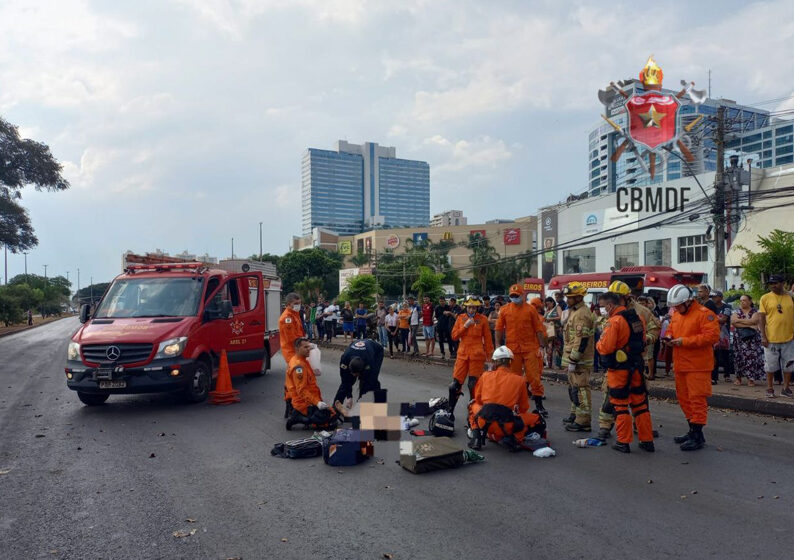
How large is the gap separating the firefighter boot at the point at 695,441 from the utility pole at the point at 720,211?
13.8 metres

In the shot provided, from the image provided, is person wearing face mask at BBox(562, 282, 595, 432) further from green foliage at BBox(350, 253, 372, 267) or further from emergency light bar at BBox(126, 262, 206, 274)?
green foliage at BBox(350, 253, 372, 267)

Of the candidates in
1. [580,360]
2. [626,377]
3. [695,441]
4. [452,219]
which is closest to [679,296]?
[626,377]

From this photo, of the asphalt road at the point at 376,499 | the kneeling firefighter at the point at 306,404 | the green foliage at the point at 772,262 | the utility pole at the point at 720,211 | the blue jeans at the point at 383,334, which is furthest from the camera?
the blue jeans at the point at 383,334

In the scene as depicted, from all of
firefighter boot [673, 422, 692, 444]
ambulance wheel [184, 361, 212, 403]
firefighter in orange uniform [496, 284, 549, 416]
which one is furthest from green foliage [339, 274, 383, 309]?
firefighter boot [673, 422, 692, 444]

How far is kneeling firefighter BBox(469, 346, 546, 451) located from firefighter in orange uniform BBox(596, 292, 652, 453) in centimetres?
91

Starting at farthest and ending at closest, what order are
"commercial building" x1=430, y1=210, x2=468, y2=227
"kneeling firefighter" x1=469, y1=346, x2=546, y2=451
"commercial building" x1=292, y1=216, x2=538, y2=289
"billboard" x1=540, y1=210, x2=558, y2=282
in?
1. "commercial building" x1=430, y1=210, x2=468, y2=227
2. "commercial building" x1=292, y1=216, x2=538, y2=289
3. "billboard" x1=540, y1=210, x2=558, y2=282
4. "kneeling firefighter" x1=469, y1=346, x2=546, y2=451

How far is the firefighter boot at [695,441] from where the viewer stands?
6674 mm

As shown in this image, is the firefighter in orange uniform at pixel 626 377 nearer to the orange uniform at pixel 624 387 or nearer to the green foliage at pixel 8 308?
the orange uniform at pixel 624 387

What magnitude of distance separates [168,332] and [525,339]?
5.60 m

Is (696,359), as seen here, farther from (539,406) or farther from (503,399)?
(539,406)

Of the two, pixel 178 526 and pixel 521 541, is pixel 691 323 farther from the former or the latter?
pixel 178 526

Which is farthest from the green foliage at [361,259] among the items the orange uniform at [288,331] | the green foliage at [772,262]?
the orange uniform at [288,331]

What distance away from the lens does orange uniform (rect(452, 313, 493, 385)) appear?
839 centimetres

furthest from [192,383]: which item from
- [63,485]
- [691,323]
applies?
[691,323]
